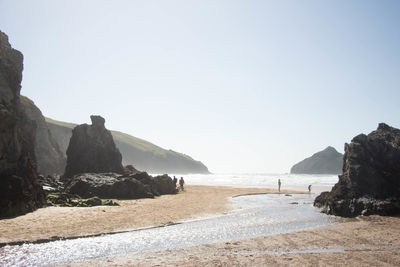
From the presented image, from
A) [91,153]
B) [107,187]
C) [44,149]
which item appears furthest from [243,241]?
[44,149]

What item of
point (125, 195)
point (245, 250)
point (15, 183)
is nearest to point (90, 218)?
point (15, 183)

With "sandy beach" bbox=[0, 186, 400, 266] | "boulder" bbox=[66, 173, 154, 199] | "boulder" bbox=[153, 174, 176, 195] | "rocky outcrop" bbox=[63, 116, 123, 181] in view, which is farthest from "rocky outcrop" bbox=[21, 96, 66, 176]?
"sandy beach" bbox=[0, 186, 400, 266]

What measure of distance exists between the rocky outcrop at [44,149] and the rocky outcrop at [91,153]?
39.7 metres

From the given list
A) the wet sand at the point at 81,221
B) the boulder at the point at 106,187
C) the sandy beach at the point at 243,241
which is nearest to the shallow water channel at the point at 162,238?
the sandy beach at the point at 243,241

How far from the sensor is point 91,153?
46250mm

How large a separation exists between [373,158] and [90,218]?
2425 cm

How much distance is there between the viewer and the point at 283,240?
14.4 m

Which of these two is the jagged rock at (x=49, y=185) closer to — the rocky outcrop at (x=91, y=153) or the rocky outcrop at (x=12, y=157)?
the rocky outcrop at (x=12, y=157)

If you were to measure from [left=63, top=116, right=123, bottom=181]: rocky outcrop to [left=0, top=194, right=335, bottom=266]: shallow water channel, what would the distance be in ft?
96.4

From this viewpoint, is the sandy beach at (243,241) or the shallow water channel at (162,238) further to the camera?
the shallow water channel at (162,238)

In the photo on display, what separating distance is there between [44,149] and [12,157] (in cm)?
7070

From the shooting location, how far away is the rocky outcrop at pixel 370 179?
2277 cm

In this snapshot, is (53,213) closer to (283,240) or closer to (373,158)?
(283,240)

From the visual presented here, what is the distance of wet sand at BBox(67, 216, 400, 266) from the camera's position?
35.2 feet
